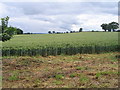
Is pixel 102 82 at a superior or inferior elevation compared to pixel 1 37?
inferior

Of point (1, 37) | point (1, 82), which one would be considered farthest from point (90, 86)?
point (1, 37)

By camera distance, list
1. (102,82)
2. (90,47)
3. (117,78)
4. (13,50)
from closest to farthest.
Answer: (102,82), (117,78), (13,50), (90,47)

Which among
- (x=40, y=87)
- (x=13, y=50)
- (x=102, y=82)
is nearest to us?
(x=40, y=87)

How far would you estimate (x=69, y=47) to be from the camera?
53.2 feet

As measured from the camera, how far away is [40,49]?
15023 millimetres

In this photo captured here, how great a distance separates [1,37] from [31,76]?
354cm

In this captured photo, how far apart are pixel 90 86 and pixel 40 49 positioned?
9473 mm

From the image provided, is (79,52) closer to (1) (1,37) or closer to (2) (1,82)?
(1) (1,37)

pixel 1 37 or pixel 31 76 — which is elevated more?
pixel 1 37

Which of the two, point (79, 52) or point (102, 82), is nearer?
point (102, 82)

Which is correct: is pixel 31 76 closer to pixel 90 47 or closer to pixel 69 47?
pixel 69 47

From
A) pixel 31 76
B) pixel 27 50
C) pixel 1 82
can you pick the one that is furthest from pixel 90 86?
pixel 27 50

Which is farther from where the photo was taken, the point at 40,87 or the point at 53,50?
the point at 53,50

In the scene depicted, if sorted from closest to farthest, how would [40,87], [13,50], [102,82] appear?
[40,87] < [102,82] < [13,50]
